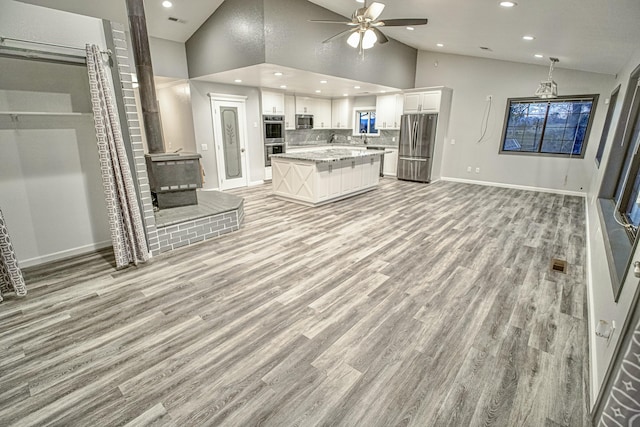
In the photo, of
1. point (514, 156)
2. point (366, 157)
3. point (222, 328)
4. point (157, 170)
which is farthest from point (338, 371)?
point (514, 156)

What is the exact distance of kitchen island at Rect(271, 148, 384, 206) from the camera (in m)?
5.48

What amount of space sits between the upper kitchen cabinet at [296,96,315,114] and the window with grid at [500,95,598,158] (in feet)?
17.7

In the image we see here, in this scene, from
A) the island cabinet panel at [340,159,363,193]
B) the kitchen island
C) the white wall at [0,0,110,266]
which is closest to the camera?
the white wall at [0,0,110,266]

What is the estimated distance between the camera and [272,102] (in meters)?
7.56

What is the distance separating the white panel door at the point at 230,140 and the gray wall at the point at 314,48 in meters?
2.62

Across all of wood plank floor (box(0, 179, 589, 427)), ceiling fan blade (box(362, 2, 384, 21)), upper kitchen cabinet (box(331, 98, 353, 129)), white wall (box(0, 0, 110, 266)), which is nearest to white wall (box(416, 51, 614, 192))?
upper kitchen cabinet (box(331, 98, 353, 129))

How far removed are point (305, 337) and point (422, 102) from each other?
24.2 ft

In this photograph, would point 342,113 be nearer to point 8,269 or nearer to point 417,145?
point 417,145

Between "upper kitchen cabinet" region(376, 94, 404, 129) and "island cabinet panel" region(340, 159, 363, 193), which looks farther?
"upper kitchen cabinet" region(376, 94, 404, 129)

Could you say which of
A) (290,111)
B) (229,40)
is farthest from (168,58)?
(290,111)

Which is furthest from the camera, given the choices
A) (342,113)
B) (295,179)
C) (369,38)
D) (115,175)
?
(342,113)

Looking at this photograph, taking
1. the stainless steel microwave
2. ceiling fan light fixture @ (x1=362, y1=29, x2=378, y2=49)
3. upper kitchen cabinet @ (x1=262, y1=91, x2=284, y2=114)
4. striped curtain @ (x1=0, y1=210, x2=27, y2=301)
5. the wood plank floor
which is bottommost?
the wood plank floor

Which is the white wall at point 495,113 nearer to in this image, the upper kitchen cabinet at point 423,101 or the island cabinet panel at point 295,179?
the upper kitchen cabinet at point 423,101

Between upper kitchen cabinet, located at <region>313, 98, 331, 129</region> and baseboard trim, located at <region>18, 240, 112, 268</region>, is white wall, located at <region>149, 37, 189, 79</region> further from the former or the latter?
upper kitchen cabinet, located at <region>313, 98, 331, 129</region>
